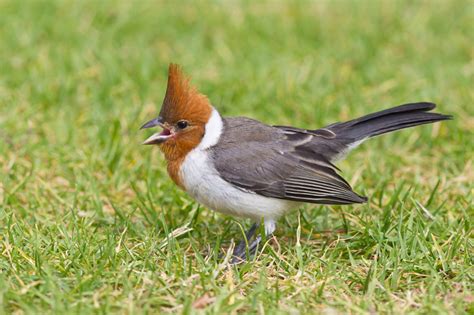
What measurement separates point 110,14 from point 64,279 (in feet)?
17.2

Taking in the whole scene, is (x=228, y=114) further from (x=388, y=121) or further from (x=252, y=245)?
(x=252, y=245)

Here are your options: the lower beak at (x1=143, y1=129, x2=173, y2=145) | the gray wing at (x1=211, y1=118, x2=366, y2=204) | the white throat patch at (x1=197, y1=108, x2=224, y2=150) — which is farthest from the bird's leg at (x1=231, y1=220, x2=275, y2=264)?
the lower beak at (x1=143, y1=129, x2=173, y2=145)

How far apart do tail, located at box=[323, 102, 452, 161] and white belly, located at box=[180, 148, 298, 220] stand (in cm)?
74

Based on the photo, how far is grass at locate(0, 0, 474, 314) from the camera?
13.6 feet

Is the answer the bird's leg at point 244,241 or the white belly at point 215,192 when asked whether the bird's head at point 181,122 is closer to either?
the white belly at point 215,192

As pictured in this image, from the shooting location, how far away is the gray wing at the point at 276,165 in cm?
487

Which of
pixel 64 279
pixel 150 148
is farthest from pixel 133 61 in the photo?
pixel 64 279

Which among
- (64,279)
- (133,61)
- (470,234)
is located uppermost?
(133,61)

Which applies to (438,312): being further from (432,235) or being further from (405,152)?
(405,152)

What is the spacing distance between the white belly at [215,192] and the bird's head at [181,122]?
84mm

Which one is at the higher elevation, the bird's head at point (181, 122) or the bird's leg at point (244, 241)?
the bird's head at point (181, 122)

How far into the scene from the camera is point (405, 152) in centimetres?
641

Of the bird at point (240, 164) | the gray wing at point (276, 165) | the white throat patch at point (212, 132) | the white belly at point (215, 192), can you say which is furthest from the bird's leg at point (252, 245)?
the white throat patch at point (212, 132)

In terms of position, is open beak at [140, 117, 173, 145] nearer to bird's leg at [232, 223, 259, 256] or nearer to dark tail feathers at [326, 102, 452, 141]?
bird's leg at [232, 223, 259, 256]
